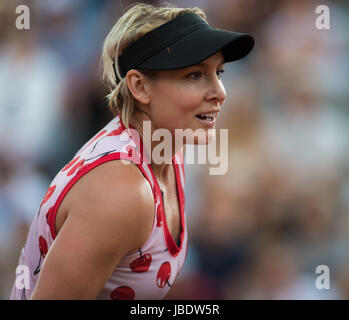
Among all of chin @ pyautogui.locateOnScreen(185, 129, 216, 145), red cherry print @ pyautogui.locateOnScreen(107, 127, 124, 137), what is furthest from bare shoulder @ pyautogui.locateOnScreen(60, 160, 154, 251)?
chin @ pyautogui.locateOnScreen(185, 129, 216, 145)

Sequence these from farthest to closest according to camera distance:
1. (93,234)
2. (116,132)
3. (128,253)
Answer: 1. (116,132)
2. (128,253)
3. (93,234)

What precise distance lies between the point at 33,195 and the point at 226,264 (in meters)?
1.18

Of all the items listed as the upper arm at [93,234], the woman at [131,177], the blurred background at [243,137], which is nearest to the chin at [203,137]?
the woman at [131,177]

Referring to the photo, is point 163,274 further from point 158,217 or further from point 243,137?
point 243,137

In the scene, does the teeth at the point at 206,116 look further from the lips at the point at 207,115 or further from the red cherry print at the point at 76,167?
the red cherry print at the point at 76,167

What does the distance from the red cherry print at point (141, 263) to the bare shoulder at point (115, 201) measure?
6 cm

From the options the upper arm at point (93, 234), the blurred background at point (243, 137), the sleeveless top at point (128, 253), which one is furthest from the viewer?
the blurred background at point (243, 137)

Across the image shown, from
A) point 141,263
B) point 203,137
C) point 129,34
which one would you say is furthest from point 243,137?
point 141,263

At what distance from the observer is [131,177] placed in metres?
1.13

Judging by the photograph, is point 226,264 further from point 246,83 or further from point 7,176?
point 7,176

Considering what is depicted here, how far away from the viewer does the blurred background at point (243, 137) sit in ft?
8.07

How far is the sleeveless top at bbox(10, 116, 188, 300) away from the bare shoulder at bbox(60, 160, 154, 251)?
0.11 ft

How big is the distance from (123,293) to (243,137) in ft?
5.17

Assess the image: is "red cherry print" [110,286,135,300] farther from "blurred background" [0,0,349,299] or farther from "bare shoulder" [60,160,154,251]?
"blurred background" [0,0,349,299]
